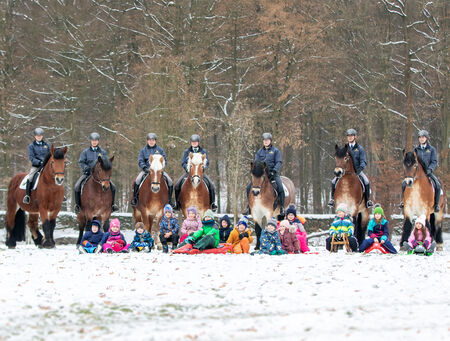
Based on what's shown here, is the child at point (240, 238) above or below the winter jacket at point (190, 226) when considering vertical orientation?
below

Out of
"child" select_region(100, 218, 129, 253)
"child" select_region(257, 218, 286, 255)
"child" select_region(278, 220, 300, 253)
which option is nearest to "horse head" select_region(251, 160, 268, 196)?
"child" select_region(278, 220, 300, 253)

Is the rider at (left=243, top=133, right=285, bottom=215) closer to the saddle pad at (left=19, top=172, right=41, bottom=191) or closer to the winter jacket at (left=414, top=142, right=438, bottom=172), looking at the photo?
the winter jacket at (left=414, top=142, right=438, bottom=172)

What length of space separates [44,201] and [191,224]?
140 inches

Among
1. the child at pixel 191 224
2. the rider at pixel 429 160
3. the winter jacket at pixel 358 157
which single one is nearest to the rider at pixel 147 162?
the child at pixel 191 224

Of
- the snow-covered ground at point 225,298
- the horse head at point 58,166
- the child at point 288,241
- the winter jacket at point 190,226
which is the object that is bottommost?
the snow-covered ground at point 225,298

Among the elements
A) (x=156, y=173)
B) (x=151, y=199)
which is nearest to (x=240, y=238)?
(x=156, y=173)

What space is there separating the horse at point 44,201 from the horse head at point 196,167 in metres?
2.93

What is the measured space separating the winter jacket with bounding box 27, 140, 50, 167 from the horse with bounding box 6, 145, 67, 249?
0.69 meters

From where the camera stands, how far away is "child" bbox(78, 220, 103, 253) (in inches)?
595

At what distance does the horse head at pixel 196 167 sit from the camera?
54.1 ft

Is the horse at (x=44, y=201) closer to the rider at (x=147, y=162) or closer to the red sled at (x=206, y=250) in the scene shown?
the rider at (x=147, y=162)

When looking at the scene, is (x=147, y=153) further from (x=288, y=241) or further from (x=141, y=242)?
(x=288, y=241)

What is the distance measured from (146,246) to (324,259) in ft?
14.2

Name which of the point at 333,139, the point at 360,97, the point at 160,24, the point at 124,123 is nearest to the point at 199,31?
the point at 160,24
